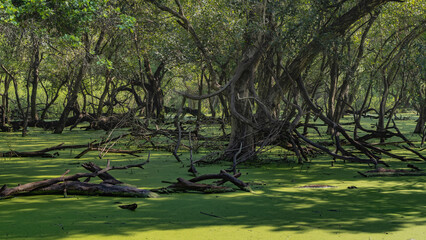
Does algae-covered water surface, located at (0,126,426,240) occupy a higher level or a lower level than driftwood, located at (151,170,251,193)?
lower

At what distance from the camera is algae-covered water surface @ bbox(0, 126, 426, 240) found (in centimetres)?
406

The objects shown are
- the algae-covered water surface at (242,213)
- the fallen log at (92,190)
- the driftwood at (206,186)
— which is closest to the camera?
the algae-covered water surface at (242,213)

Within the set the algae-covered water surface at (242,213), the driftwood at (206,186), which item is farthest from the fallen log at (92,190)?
the driftwood at (206,186)

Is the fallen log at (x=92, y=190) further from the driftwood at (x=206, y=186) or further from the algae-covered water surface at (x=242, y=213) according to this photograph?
the driftwood at (x=206, y=186)

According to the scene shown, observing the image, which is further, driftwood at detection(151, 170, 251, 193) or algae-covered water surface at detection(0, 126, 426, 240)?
driftwood at detection(151, 170, 251, 193)

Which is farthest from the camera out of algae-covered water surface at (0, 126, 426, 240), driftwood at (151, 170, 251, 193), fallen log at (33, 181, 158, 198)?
driftwood at (151, 170, 251, 193)

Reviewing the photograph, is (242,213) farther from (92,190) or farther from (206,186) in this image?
(92,190)

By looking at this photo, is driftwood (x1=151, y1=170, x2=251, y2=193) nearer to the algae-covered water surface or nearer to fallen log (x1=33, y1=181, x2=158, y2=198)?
the algae-covered water surface

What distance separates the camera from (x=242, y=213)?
4.78 m

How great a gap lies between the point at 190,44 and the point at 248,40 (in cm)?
329

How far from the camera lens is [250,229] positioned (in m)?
4.21

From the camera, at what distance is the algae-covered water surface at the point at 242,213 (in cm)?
406

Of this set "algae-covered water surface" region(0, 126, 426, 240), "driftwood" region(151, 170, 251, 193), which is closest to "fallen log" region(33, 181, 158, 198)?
"algae-covered water surface" region(0, 126, 426, 240)

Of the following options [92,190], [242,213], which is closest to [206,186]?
[242,213]
